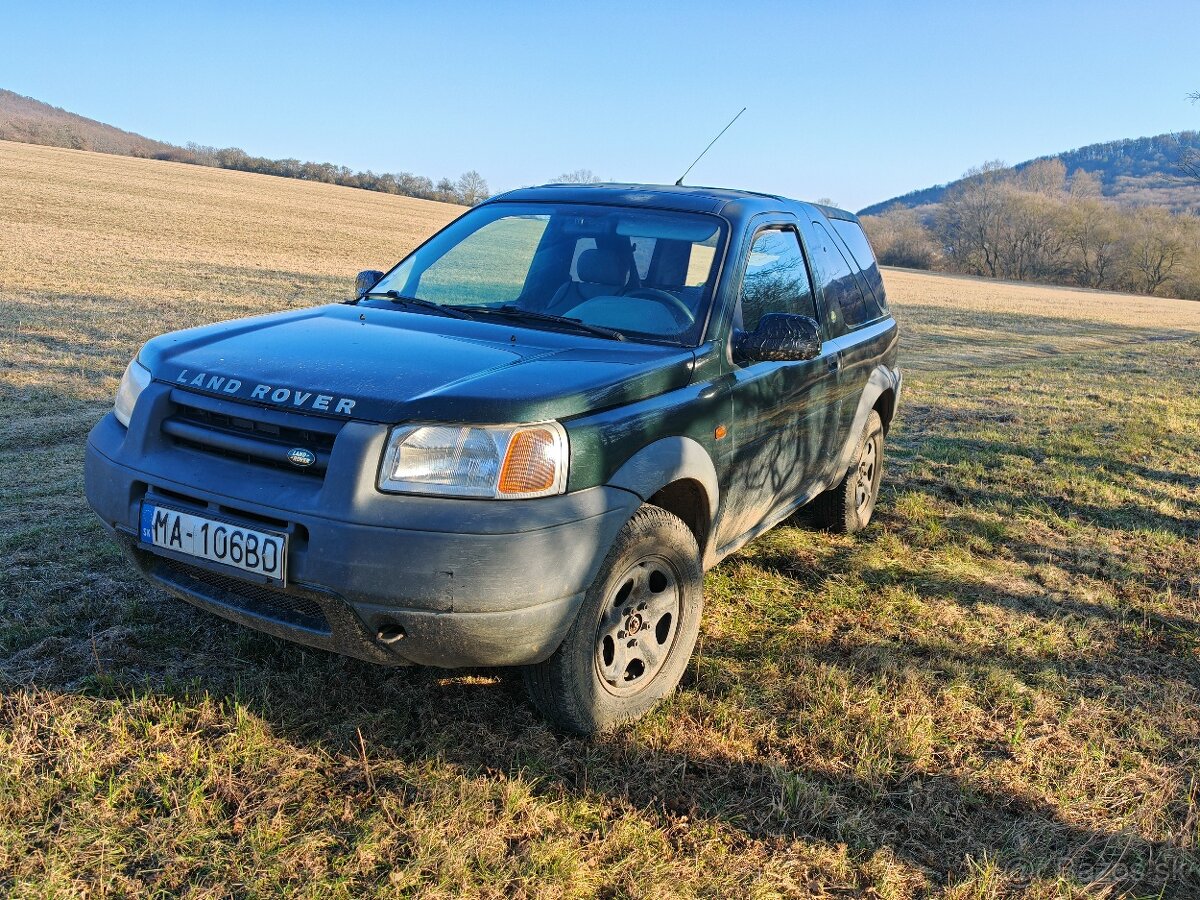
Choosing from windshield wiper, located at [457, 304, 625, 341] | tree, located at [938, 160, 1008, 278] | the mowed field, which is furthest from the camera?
tree, located at [938, 160, 1008, 278]

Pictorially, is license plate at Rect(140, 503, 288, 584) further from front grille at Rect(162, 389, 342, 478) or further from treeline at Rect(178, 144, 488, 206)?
treeline at Rect(178, 144, 488, 206)

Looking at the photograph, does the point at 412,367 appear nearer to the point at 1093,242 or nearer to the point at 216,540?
the point at 216,540

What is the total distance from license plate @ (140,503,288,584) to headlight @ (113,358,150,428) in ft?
1.48

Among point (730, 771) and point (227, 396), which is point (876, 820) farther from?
point (227, 396)

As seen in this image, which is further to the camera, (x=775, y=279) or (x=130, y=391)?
(x=775, y=279)

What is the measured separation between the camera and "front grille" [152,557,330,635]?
8.65ft

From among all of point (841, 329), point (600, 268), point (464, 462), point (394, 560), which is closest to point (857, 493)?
point (841, 329)

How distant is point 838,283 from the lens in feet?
15.9

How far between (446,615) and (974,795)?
6.01ft

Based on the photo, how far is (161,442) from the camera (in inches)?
113

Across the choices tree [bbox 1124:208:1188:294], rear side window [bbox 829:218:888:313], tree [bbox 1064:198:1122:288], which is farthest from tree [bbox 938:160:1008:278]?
rear side window [bbox 829:218:888:313]

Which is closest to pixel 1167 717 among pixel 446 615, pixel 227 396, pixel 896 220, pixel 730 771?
pixel 730 771

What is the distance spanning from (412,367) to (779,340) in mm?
1389

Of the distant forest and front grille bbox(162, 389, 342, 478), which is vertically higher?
the distant forest
